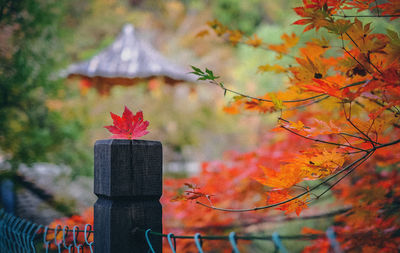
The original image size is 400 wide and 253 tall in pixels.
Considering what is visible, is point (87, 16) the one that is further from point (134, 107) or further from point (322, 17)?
point (322, 17)

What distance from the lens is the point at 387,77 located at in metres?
0.85

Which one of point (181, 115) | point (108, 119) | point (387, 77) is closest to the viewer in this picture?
point (387, 77)

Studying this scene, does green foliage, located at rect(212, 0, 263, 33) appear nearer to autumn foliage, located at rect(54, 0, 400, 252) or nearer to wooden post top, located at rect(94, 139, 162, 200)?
autumn foliage, located at rect(54, 0, 400, 252)

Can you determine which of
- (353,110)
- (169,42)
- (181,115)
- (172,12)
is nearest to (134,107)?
(181,115)

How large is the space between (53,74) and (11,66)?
1.30ft

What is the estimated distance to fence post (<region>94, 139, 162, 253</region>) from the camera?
2.76 feet

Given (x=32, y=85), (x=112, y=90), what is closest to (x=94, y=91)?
(x=112, y=90)

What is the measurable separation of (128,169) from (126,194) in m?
0.06

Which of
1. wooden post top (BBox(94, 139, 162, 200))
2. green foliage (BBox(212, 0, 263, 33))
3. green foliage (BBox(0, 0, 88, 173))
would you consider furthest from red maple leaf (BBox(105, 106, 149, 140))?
green foliage (BBox(212, 0, 263, 33))

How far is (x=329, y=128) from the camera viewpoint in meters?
0.94

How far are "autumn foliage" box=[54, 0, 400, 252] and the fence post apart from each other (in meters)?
0.12

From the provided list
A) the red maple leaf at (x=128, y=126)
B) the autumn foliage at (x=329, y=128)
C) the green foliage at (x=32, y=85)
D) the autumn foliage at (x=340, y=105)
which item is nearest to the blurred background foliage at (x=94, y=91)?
the green foliage at (x=32, y=85)

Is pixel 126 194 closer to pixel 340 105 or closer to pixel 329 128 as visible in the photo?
pixel 329 128

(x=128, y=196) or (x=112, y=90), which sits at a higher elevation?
(x=112, y=90)
